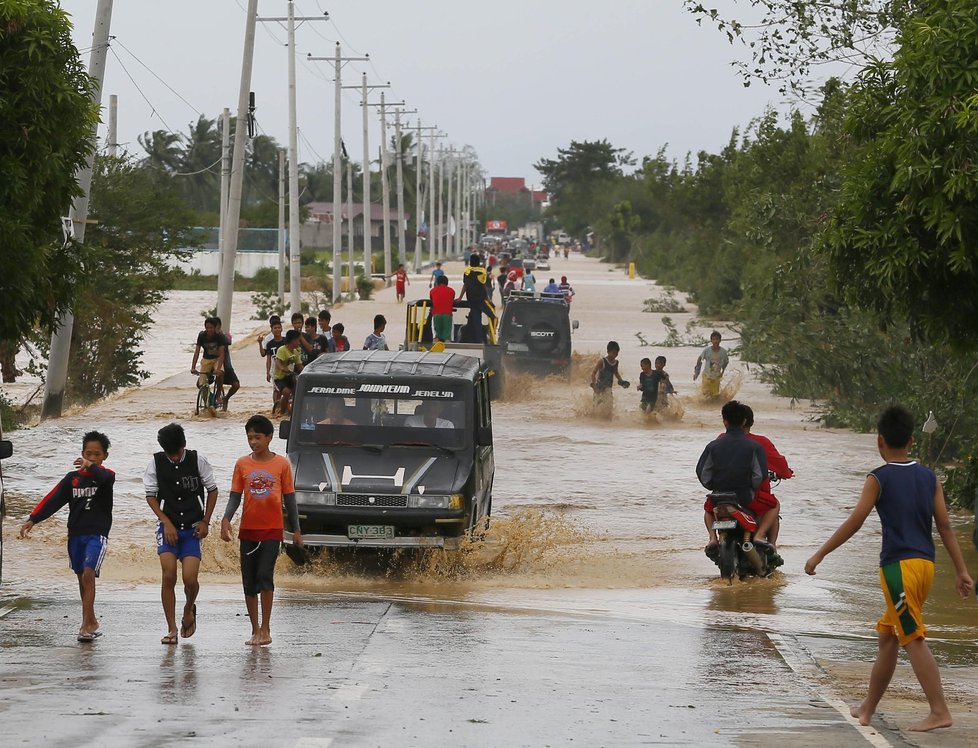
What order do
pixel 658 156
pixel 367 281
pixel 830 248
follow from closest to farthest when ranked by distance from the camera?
1. pixel 830 248
2. pixel 367 281
3. pixel 658 156

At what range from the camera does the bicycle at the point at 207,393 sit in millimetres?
26844

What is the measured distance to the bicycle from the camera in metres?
26.8

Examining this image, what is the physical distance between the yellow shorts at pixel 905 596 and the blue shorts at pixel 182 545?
4.36m

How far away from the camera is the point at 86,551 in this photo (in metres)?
10.2

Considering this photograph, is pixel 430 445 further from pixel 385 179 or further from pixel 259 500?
pixel 385 179

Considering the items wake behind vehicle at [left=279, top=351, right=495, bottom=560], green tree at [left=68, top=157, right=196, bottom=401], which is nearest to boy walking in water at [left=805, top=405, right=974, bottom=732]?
wake behind vehicle at [left=279, top=351, right=495, bottom=560]

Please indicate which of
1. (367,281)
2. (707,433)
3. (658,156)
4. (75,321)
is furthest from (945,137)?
(658,156)

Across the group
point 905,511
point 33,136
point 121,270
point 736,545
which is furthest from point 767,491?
point 121,270

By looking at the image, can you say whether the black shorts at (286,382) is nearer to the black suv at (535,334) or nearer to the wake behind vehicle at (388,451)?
the black suv at (535,334)

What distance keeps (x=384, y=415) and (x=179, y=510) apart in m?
4.41

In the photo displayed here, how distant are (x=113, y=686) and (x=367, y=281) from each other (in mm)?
68284

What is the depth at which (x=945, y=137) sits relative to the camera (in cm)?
1231

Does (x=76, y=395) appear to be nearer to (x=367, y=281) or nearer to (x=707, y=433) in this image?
(x=707, y=433)

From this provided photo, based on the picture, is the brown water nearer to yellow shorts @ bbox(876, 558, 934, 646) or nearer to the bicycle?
the bicycle
